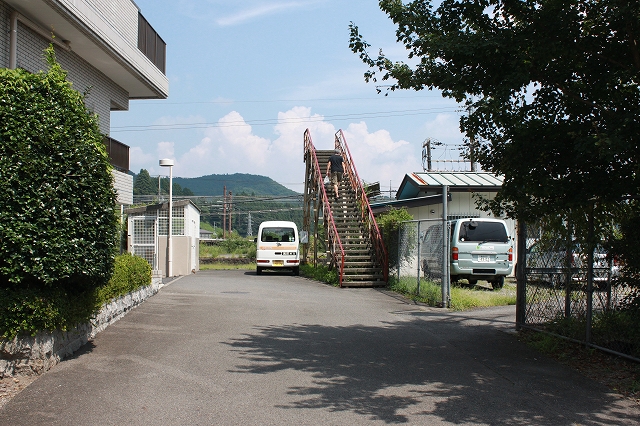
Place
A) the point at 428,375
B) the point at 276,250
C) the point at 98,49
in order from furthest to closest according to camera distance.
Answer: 1. the point at 276,250
2. the point at 98,49
3. the point at 428,375

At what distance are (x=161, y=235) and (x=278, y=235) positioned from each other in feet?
→ 16.8

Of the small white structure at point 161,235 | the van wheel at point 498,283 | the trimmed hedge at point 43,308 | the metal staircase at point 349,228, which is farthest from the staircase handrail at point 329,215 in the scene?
the trimmed hedge at point 43,308

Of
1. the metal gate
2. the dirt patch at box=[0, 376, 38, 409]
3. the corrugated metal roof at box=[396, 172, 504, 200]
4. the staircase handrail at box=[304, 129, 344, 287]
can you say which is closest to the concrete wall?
the metal gate

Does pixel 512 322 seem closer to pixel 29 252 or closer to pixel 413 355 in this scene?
pixel 413 355

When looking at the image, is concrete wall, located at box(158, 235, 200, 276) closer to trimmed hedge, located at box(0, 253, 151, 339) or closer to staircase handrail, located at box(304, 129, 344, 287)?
staircase handrail, located at box(304, 129, 344, 287)

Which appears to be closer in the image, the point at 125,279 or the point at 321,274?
the point at 125,279

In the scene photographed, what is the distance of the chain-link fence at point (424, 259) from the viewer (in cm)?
1416

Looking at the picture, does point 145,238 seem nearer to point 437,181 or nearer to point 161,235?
point 161,235

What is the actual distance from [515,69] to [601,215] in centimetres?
226

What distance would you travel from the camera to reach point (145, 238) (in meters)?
26.2

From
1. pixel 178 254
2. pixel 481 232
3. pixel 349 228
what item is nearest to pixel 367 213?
pixel 349 228

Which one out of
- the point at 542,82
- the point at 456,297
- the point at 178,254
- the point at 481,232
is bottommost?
the point at 456,297

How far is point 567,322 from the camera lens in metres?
9.16

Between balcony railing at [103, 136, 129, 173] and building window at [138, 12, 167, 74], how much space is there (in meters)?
2.94
